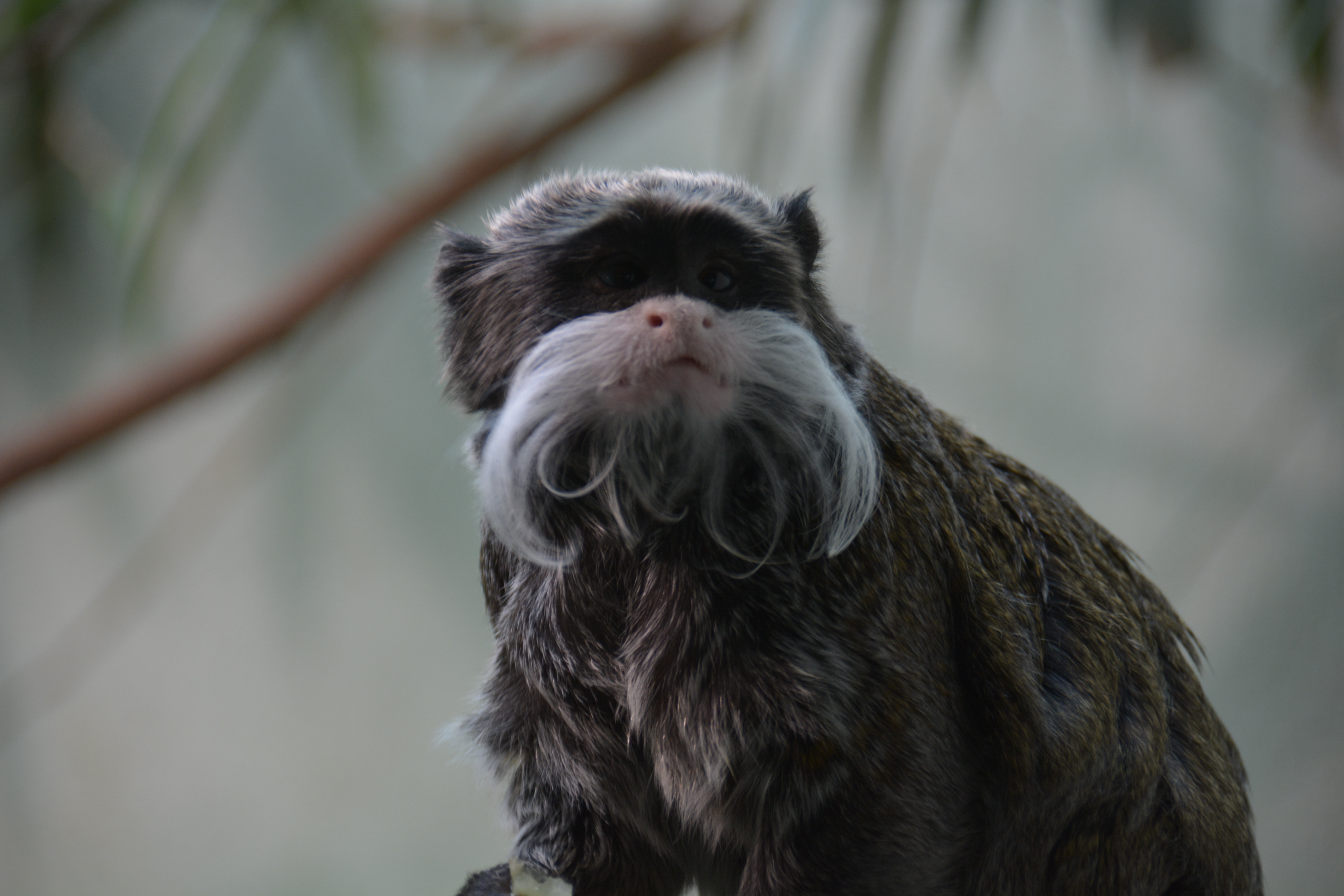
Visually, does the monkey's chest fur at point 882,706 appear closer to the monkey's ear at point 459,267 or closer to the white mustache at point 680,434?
the white mustache at point 680,434

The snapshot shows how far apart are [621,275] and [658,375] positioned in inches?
5.3

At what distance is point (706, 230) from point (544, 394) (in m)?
0.22

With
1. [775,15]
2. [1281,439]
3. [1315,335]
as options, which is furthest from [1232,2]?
[775,15]

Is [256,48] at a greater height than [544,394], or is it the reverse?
[256,48]

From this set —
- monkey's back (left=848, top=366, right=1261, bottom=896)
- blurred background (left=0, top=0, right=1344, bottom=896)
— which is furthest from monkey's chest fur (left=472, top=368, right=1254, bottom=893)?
blurred background (left=0, top=0, right=1344, bottom=896)

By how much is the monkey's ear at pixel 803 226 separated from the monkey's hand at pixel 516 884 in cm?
72

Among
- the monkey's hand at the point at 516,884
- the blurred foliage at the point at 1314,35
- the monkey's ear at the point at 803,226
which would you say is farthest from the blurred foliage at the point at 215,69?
the monkey's hand at the point at 516,884

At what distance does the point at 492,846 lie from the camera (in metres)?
3.29

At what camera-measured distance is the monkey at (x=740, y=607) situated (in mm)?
1039

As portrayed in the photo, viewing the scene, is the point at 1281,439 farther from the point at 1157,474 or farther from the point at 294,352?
the point at 294,352

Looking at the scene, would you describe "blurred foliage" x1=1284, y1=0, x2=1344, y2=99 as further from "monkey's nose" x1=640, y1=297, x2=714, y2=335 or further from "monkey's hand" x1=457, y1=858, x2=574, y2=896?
"monkey's hand" x1=457, y1=858, x2=574, y2=896

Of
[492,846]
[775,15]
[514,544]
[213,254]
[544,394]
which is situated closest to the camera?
[544,394]

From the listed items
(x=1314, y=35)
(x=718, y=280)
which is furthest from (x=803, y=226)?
(x=1314, y=35)

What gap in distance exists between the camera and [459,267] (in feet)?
3.86
